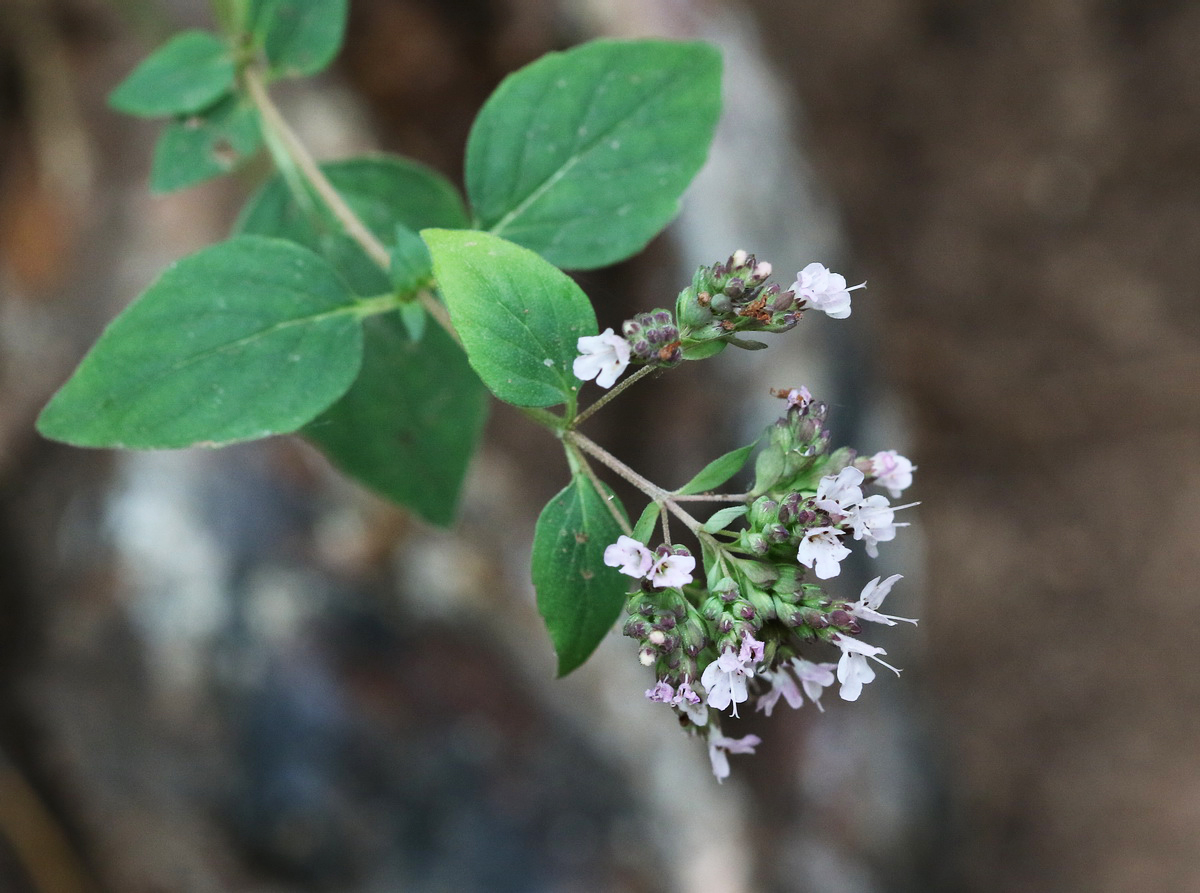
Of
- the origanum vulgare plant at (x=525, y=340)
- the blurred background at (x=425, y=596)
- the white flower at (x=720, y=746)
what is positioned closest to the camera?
the origanum vulgare plant at (x=525, y=340)

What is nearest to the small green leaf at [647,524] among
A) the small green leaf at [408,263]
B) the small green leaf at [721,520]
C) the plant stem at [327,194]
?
the small green leaf at [721,520]

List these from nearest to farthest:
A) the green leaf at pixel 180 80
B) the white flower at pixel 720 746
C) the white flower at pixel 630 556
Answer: the white flower at pixel 630 556
the white flower at pixel 720 746
the green leaf at pixel 180 80

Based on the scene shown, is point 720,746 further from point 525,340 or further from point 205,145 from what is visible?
point 205,145

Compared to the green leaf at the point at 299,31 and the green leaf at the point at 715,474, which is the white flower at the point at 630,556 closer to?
the green leaf at the point at 715,474

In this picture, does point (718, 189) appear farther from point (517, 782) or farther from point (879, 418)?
point (517, 782)

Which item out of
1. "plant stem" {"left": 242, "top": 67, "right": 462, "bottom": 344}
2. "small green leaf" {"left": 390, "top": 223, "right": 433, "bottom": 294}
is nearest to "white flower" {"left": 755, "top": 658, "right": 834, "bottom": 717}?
"plant stem" {"left": 242, "top": 67, "right": 462, "bottom": 344}

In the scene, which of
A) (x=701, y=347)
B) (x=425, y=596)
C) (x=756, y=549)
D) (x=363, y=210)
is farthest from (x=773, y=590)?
(x=425, y=596)

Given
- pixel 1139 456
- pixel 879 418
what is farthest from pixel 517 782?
pixel 1139 456
